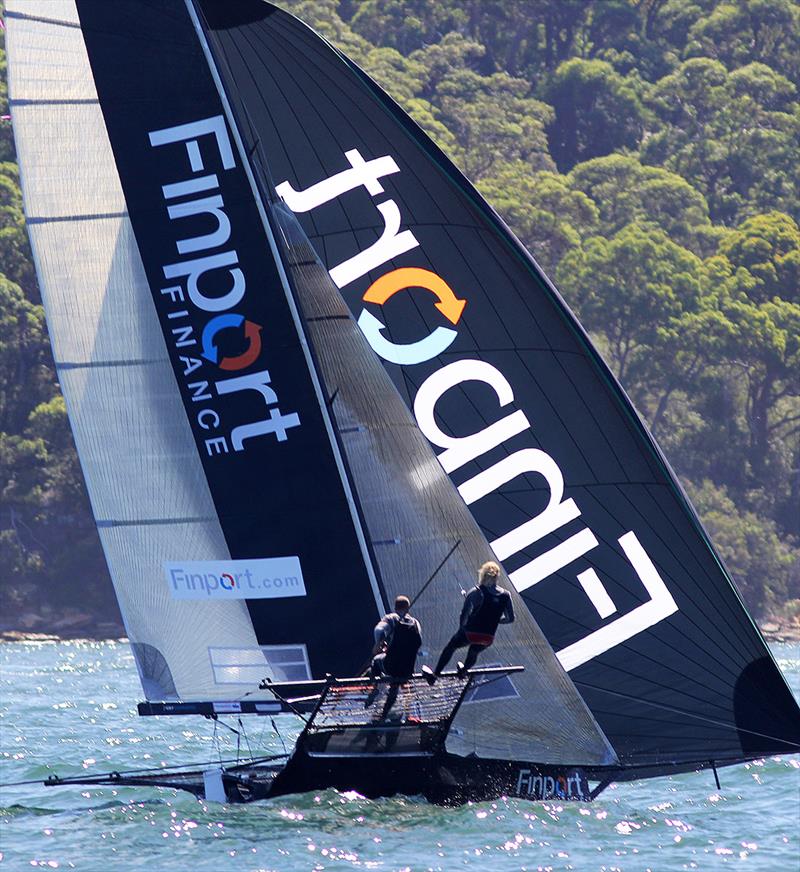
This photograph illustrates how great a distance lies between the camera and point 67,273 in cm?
1019

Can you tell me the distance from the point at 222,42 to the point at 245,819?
4.48 meters

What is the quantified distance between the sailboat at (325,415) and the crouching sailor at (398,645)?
1.58 ft

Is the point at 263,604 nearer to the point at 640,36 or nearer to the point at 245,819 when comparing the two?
the point at 245,819

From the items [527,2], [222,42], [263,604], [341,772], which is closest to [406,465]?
[263,604]

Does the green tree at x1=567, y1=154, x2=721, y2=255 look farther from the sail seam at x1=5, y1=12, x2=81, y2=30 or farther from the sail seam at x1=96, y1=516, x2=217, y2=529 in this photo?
the sail seam at x1=96, y1=516, x2=217, y2=529

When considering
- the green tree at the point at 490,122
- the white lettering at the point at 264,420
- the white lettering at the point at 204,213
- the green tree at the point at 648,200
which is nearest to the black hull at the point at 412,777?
the white lettering at the point at 264,420

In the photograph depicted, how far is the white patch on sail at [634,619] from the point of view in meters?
10.0

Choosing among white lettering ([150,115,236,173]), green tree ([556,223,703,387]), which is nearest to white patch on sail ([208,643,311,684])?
white lettering ([150,115,236,173])

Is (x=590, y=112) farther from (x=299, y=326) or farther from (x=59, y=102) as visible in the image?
(x=299, y=326)

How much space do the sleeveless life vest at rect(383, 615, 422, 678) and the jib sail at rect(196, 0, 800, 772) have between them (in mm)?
992

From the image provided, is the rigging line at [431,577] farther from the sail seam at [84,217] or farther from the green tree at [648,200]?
the green tree at [648,200]

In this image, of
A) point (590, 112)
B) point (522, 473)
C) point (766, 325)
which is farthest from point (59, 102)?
point (590, 112)

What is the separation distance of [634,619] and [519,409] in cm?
139

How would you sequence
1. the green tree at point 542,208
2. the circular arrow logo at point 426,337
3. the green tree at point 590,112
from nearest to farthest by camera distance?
1. the circular arrow logo at point 426,337
2. the green tree at point 542,208
3. the green tree at point 590,112
